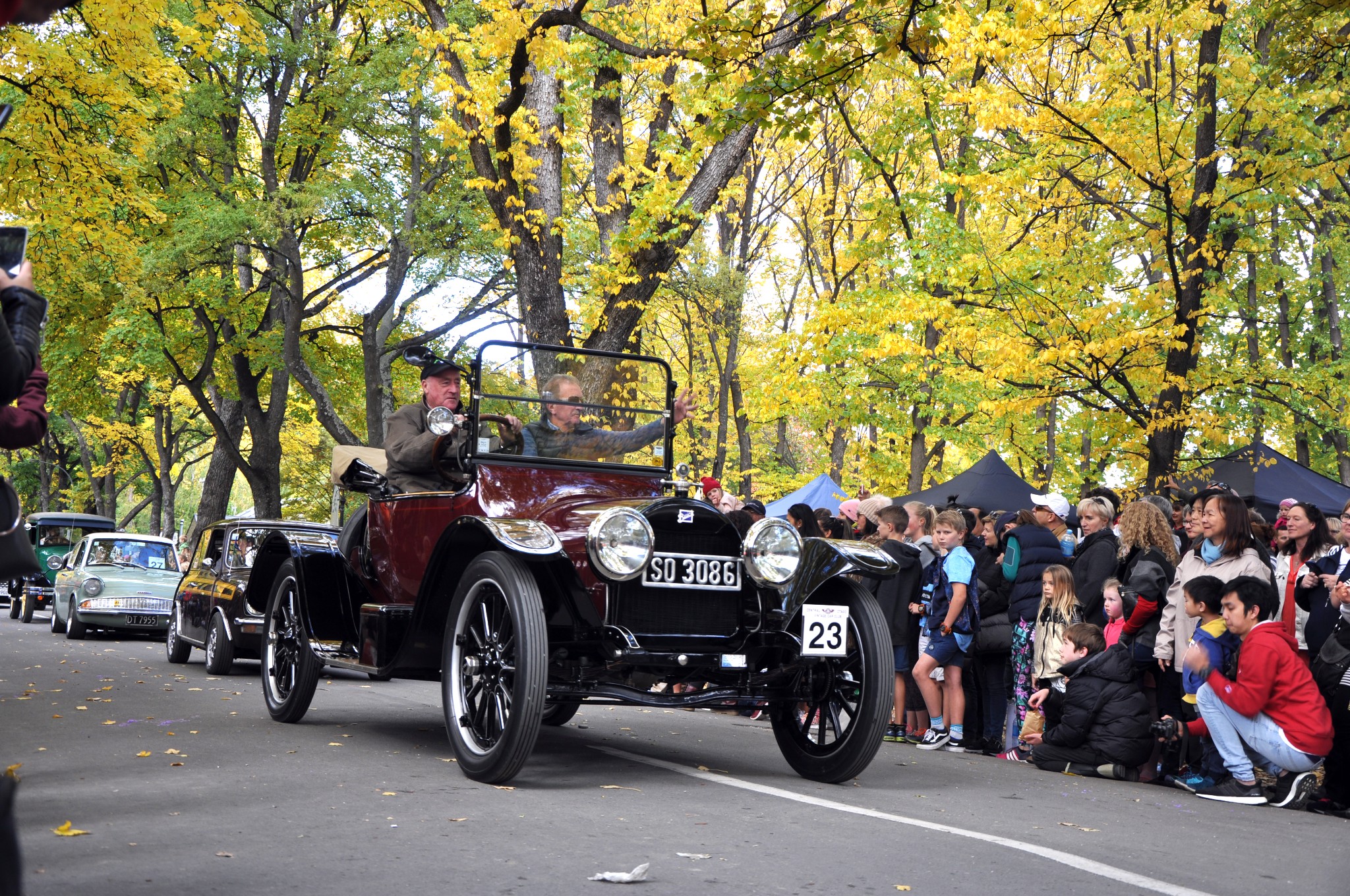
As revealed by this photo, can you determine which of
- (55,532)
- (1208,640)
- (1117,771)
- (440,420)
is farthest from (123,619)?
(55,532)

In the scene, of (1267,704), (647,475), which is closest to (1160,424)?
(1267,704)

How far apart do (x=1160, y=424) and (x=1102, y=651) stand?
677 centimetres

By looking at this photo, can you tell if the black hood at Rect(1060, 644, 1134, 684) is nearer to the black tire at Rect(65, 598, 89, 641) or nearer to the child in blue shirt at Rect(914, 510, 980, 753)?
the child in blue shirt at Rect(914, 510, 980, 753)

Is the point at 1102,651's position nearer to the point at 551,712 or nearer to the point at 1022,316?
the point at 551,712

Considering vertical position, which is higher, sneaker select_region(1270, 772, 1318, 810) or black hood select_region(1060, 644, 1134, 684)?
black hood select_region(1060, 644, 1134, 684)

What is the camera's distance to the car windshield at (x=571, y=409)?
26.8 ft

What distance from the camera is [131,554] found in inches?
805

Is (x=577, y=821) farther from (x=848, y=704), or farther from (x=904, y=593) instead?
(x=904, y=593)

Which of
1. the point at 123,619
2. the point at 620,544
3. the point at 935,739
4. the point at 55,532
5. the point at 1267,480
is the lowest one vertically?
the point at 123,619

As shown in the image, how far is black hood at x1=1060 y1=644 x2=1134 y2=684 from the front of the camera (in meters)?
8.90

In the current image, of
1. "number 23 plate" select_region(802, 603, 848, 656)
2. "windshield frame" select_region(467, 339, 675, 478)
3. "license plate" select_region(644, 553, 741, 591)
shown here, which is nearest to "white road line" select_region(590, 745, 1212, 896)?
"number 23 plate" select_region(802, 603, 848, 656)

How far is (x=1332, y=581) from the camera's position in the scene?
8.27m

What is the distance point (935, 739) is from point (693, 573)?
4.20 meters

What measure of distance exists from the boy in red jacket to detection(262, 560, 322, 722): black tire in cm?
577
